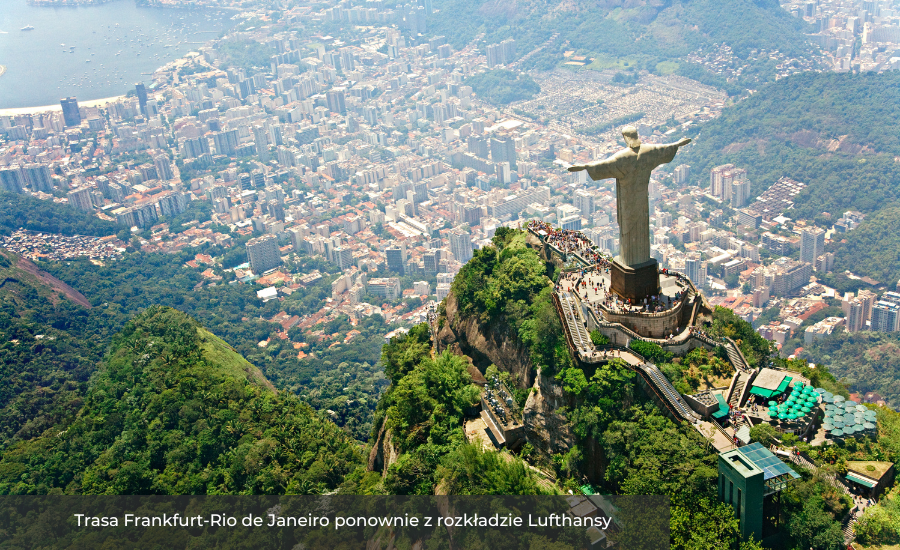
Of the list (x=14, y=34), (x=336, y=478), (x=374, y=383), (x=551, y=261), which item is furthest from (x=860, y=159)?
(x=14, y=34)

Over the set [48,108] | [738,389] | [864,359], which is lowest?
[864,359]

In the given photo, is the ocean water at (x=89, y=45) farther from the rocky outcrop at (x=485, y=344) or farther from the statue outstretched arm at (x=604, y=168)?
the statue outstretched arm at (x=604, y=168)

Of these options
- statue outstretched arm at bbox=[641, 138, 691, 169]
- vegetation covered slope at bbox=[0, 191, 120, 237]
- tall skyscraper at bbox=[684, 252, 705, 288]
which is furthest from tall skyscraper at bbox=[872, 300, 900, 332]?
vegetation covered slope at bbox=[0, 191, 120, 237]

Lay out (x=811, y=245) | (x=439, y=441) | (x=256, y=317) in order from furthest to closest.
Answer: (x=256, y=317)
(x=811, y=245)
(x=439, y=441)
